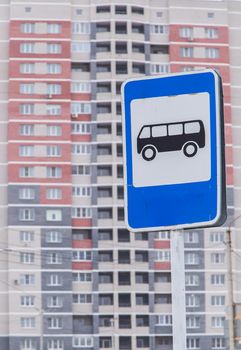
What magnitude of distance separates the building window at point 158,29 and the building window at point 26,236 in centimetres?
2108

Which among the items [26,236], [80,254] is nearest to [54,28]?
[26,236]

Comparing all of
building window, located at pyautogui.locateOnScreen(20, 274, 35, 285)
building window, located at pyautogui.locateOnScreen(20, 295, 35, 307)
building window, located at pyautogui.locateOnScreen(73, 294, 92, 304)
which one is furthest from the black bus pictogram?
building window, located at pyautogui.locateOnScreen(73, 294, 92, 304)

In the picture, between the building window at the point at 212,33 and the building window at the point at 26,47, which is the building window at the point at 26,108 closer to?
the building window at the point at 26,47

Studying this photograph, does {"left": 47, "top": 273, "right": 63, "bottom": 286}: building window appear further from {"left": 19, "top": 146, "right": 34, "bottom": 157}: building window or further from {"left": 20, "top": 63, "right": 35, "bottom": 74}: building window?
{"left": 20, "top": 63, "right": 35, "bottom": 74}: building window

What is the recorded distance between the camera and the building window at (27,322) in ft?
323

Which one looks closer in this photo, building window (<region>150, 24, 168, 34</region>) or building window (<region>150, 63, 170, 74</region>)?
building window (<region>150, 63, 170, 74</region>)

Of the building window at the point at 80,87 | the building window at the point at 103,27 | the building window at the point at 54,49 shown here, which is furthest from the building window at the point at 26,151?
the building window at the point at 103,27

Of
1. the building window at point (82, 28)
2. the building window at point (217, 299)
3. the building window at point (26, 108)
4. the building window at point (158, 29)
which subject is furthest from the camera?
the building window at point (82, 28)

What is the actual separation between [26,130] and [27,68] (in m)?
5.64

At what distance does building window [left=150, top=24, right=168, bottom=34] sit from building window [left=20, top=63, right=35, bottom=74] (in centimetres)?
1094

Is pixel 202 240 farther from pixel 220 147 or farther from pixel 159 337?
pixel 220 147

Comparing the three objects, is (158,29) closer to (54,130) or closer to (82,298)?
(54,130)

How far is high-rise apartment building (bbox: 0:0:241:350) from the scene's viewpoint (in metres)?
99.4

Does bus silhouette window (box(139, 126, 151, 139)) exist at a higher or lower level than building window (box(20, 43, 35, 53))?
lower
